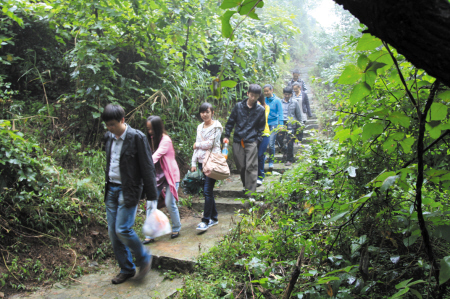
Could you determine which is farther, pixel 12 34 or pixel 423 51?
pixel 12 34

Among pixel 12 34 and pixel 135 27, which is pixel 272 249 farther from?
pixel 12 34

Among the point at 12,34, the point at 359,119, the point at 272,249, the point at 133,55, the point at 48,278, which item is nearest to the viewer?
the point at 359,119

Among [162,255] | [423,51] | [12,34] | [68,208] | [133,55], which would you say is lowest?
[162,255]

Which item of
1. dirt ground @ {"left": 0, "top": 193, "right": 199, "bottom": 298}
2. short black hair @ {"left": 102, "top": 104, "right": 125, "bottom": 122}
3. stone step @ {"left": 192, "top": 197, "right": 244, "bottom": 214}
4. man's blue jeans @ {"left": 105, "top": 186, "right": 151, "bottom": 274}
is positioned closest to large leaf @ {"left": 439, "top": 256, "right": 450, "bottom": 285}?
man's blue jeans @ {"left": 105, "top": 186, "right": 151, "bottom": 274}

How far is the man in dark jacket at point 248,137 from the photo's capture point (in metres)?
5.40

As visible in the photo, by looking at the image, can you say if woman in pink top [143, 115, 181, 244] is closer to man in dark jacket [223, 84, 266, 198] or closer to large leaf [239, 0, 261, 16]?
man in dark jacket [223, 84, 266, 198]

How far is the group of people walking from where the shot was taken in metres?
3.42

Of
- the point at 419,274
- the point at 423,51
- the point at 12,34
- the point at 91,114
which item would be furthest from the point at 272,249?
the point at 12,34

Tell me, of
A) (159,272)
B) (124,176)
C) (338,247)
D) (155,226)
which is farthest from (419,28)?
(159,272)

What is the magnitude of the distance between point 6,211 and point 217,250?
281 centimetres

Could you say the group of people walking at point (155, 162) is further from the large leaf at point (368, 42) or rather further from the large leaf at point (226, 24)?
the large leaf at point (368, 42)

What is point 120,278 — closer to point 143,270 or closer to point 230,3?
point 143,270

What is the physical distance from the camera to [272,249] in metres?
3.09

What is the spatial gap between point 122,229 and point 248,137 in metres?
2.78
